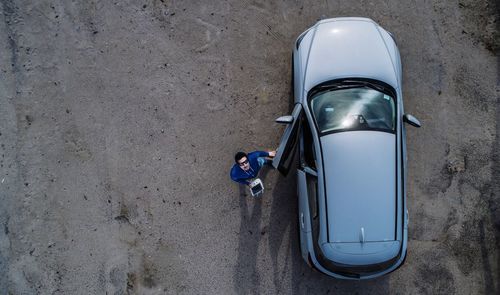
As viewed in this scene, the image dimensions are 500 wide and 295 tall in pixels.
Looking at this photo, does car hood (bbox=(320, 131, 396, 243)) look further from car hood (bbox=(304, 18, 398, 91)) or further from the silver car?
car hood (bbox=(304, 18, 398, 91))

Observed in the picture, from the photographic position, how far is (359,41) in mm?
6008

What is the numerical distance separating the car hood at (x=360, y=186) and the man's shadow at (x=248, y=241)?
152 centimetres

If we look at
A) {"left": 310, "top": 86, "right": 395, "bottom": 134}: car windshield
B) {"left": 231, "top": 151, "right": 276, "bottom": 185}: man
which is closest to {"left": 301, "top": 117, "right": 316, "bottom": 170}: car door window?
{"left": 310, "top": 86, "right": 395, "bottom": 134}: car windshield

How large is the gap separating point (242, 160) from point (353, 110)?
1718 millimetres

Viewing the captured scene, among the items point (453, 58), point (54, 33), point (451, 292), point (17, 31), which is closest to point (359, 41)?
point (453, 58)

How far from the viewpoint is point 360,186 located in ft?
18.3

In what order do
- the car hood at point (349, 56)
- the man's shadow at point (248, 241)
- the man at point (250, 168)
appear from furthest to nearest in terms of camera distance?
the man's shadow at point (248, 241) → the man at point (250, 168) → the car hood at point (349, 56)

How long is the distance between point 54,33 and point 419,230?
697 centimetres

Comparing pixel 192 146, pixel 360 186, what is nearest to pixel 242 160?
pixel 192 146

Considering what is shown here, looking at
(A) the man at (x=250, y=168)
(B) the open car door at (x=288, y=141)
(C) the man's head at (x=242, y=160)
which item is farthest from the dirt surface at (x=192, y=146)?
(C) the man's head at (x=242, y=160)

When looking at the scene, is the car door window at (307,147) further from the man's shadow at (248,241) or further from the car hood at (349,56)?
the man's shadow at (248,241)

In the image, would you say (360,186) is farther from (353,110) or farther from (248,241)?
(248,241)

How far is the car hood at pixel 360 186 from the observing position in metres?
5.58

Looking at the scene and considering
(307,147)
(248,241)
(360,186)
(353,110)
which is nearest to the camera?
(360,186)
